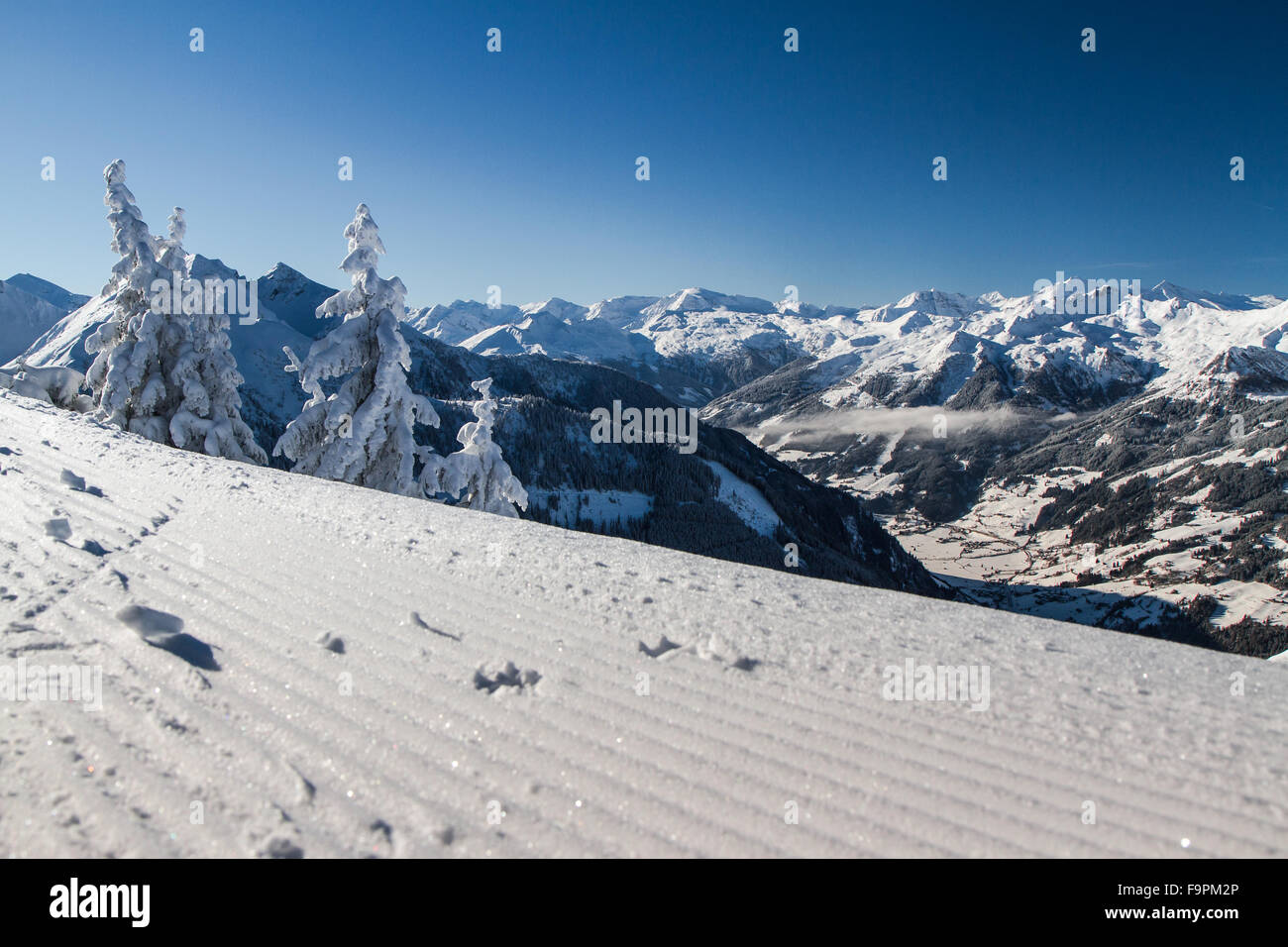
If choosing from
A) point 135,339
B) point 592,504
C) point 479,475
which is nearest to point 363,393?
point 479,475

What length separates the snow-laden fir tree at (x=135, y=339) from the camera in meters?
20.2

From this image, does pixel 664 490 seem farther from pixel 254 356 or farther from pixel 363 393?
pixel 254 356

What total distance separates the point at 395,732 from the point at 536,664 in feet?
2.96

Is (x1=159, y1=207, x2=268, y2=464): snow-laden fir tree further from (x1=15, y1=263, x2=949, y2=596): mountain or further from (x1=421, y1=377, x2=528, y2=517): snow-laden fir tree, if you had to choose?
(x1=15, y1=263, x2=949, y2=596): mountain

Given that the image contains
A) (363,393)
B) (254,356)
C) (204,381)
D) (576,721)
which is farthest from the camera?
(254,356)

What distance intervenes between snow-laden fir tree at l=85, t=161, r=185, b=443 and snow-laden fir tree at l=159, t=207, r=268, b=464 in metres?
0.45

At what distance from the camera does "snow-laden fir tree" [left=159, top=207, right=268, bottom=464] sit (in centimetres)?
2062

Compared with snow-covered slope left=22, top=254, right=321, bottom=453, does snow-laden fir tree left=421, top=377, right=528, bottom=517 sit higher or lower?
lower

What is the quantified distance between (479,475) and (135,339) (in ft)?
42.5

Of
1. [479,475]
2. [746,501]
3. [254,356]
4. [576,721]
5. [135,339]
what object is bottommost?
[746,501]

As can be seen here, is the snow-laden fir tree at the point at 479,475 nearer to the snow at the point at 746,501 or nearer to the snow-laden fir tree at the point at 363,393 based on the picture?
the snow-laden fir tree at the point at 363,393

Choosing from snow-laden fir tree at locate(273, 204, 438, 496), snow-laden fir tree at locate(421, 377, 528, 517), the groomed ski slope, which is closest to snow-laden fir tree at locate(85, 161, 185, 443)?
snow-laden fir tree at locate(273, 204, 438, 496)

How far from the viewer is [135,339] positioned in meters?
20.7

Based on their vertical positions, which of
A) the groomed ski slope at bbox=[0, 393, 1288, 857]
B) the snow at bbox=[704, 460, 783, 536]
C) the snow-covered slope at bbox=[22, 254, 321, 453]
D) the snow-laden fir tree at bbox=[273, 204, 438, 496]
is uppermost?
the snow-covered slope at bbox=[22, 254, 321, 453]
